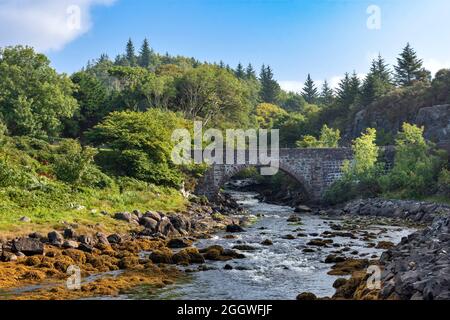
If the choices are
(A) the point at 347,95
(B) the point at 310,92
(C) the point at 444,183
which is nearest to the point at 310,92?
(B) the point at 310,92

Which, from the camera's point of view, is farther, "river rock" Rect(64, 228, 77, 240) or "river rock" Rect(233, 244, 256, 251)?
"river rock" Rect(233, 244, 256, 251)

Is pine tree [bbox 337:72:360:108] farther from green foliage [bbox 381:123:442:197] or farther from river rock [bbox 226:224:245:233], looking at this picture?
river rock [bbox 226:224:245:233]

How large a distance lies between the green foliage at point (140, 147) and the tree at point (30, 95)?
9.13m

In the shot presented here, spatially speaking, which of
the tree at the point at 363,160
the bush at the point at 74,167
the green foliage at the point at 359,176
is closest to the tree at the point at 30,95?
the bush at the point at 74,167

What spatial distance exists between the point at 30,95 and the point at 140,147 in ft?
64.2

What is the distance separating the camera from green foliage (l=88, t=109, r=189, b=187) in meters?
47.9

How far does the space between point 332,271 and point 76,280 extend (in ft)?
37.7

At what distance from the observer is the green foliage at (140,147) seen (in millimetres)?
47906

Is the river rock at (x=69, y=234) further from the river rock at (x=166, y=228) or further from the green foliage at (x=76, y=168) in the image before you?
the green foliage at (x=76, y=168)

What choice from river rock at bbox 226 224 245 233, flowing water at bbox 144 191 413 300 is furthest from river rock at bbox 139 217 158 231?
river rock at bbox 226 224 245 233

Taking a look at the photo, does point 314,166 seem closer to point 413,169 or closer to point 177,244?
point 413,169

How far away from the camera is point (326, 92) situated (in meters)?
156

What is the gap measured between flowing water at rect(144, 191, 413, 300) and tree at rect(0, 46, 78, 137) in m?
33.3

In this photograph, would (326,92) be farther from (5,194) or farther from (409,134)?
(5,194)
